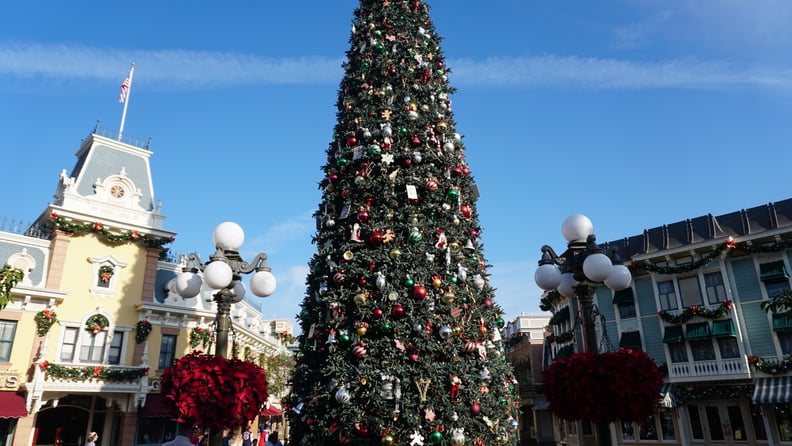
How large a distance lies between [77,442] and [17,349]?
4816mm

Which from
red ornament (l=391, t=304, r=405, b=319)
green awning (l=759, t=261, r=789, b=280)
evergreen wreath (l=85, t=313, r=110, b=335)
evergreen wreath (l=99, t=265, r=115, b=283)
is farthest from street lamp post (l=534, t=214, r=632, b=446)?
evergreen wreath (l=99, t=265, r=115, b=283)

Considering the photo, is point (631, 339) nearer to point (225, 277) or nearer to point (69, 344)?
point (225, 277)

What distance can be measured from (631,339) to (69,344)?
26.0 meters

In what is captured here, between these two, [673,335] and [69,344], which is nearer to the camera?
[69,344]

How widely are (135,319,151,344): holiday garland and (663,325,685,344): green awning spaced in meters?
23.9

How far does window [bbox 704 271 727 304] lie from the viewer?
72.6 ft

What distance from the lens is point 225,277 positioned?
6898 millimetres

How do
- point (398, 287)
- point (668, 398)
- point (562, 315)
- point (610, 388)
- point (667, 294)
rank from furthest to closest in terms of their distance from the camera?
point (562, 315)
point (667, 294)
point (668, 398)
point (398, 287)
point (610, 388)

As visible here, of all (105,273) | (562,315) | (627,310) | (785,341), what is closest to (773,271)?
(785,341)

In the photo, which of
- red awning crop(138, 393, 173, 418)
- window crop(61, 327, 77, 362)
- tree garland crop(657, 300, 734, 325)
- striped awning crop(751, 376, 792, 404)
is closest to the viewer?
striped awning crop(751, 376, 792, 404)

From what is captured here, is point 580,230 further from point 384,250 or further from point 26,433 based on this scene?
point 26,433

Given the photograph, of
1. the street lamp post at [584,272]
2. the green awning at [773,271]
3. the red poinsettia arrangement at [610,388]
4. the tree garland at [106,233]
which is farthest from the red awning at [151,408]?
the green awning at [773,271]

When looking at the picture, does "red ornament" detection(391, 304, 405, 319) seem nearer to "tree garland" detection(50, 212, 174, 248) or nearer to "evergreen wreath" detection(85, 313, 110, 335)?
"evergreen wreath" detection(85, 313, 110, 335)


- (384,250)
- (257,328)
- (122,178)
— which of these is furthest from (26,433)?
(384,250)
